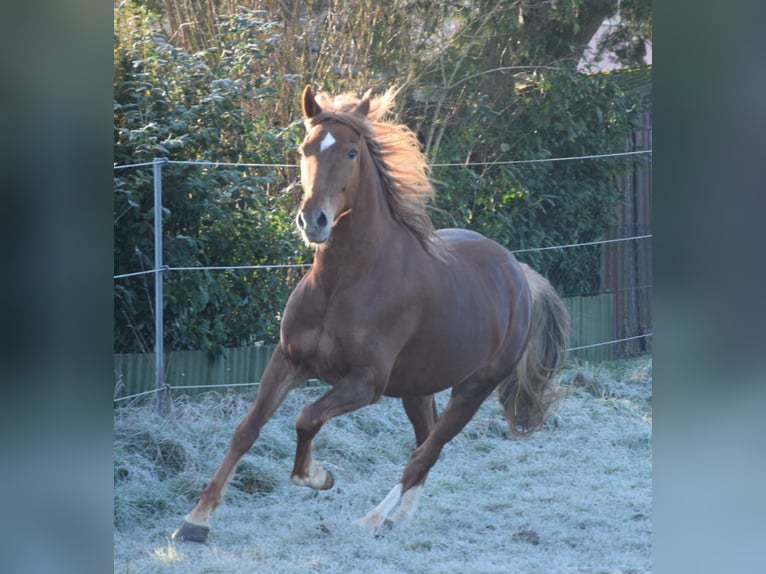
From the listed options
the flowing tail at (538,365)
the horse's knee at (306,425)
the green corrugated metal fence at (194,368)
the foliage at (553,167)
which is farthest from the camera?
the foliage at (553,167)

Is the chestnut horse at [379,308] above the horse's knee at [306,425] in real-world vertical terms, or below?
above

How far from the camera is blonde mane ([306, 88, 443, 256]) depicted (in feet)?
12.0

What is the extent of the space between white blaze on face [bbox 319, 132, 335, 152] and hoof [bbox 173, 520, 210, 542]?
1.53 metres

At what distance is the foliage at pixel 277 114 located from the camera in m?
4.04

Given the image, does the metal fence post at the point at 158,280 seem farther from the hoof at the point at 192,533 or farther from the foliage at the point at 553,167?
the foliage at the point at 553,167

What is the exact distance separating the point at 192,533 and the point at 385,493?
815 millimetres

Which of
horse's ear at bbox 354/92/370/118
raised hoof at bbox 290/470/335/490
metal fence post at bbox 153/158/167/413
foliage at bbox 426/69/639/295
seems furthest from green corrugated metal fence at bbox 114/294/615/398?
foliage at bbox 426/69/639/295

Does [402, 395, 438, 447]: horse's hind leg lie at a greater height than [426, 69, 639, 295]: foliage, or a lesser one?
lesser

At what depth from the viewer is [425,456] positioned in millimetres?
3979

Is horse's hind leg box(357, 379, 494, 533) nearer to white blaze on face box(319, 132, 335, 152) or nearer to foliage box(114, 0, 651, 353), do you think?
foliage box(114, 0, 651, 353)

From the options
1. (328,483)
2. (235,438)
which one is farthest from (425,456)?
(235,438)

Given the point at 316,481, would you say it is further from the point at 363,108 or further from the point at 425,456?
the point at 363,108

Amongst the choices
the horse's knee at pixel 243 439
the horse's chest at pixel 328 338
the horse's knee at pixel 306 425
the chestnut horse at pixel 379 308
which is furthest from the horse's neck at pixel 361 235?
the horse's knee at pixel 243 439
